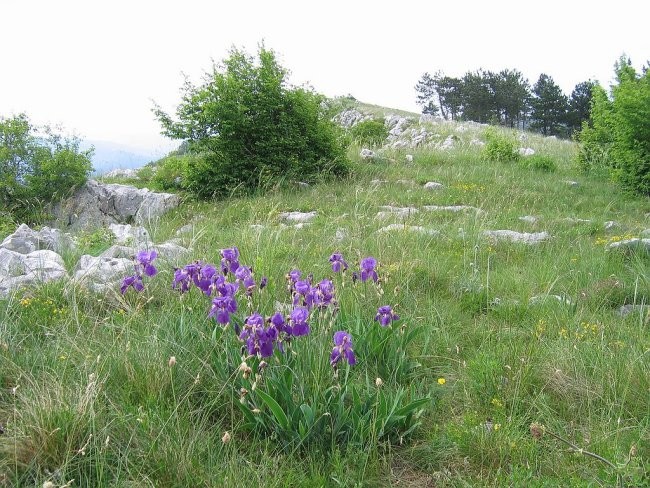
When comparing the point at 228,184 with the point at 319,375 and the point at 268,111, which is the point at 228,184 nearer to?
the point at 268,111

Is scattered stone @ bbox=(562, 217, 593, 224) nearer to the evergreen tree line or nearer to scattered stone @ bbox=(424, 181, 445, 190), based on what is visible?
scattered stone @ bbox=(424, 181, 445, 190)

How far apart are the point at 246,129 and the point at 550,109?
4508 centimetres

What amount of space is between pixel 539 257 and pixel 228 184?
5892mm

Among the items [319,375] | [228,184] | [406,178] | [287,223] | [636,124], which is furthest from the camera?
[406,178]

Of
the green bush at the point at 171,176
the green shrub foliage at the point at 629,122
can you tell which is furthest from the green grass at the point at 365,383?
the green bush at the point at 171,176

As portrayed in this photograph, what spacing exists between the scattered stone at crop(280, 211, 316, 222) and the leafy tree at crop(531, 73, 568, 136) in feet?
146

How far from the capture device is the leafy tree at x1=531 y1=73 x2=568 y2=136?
151 feet

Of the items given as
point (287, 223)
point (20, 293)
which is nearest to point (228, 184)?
point (287, 223)

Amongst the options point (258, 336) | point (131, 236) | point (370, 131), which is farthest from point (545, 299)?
point (370, 131)

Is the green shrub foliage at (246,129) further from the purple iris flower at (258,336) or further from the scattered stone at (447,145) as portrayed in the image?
the purple iris flower at (258,336)

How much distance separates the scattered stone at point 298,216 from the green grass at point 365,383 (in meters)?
2.32

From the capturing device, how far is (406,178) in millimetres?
9977

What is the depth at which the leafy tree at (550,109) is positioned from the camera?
46.1 m

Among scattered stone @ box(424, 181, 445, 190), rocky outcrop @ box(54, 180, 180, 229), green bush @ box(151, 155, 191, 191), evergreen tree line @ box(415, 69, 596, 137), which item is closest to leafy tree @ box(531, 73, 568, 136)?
evergreen tree line @ box(415, 69, 596, 137)
